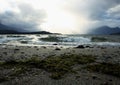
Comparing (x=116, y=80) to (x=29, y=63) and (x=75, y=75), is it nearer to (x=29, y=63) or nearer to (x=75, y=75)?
(x=75, y=75)

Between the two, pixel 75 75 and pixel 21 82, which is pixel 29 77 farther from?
pixel 75 75

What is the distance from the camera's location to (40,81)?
7848 millimetres

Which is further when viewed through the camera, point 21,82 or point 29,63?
point 29,63

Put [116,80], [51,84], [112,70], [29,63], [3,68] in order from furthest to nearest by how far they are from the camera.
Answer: [29,63] → [3,68] → [112,70] → [116,80] → [51,84]

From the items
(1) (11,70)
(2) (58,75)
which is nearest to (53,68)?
(2) (58,75)

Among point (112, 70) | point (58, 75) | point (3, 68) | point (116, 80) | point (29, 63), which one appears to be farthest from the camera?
point (29, 63)

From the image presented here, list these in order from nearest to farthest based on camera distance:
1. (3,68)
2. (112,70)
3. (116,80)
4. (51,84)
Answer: (51,84)
(116,80)
(112,70)
(3,68)

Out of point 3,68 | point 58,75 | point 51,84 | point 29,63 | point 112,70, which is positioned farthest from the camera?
point 29,63

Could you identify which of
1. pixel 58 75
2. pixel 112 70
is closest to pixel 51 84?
pixel 58 75

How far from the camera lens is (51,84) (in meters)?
7.52

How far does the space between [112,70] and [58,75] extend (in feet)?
9.95

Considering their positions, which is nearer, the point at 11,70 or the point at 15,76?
the point at 15,76

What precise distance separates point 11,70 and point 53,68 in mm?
2321

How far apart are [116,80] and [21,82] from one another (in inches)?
168
